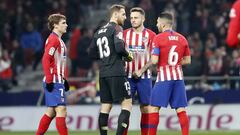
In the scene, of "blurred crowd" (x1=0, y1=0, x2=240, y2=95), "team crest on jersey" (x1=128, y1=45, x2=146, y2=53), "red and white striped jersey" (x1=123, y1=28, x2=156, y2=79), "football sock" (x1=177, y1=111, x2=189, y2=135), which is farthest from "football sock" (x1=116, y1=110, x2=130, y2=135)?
"blurred crowd" (x1=0, y1=0, x2=240, y2=95)

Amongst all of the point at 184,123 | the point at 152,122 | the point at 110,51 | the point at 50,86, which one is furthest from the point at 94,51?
the point at 184,123

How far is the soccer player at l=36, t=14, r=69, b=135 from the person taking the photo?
A: 1449 cm

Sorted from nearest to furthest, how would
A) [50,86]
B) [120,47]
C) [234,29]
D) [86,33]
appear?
[234,29] < [120,47] < [50,86] < [86,33]

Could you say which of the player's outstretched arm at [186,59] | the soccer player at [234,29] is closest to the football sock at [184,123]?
the player's outstretched arm at [186,59]

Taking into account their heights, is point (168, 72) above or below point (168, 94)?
above

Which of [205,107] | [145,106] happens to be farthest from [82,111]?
[145,106]

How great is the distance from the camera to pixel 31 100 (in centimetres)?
2316

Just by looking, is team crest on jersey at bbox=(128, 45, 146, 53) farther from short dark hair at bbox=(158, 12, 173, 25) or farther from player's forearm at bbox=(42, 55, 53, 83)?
player's forearm at bbox=(42, 55, 53, 83)

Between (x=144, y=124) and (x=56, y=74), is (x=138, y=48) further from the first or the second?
(x=56, y=74)

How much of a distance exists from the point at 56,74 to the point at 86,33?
10650 millimetres

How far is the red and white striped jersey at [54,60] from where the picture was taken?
14.5m

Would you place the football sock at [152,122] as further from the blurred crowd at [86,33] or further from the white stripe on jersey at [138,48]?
the blurred crowd at [86,33]

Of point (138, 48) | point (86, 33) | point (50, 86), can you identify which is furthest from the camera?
point (86, 33)

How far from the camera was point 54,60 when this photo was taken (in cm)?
1460
